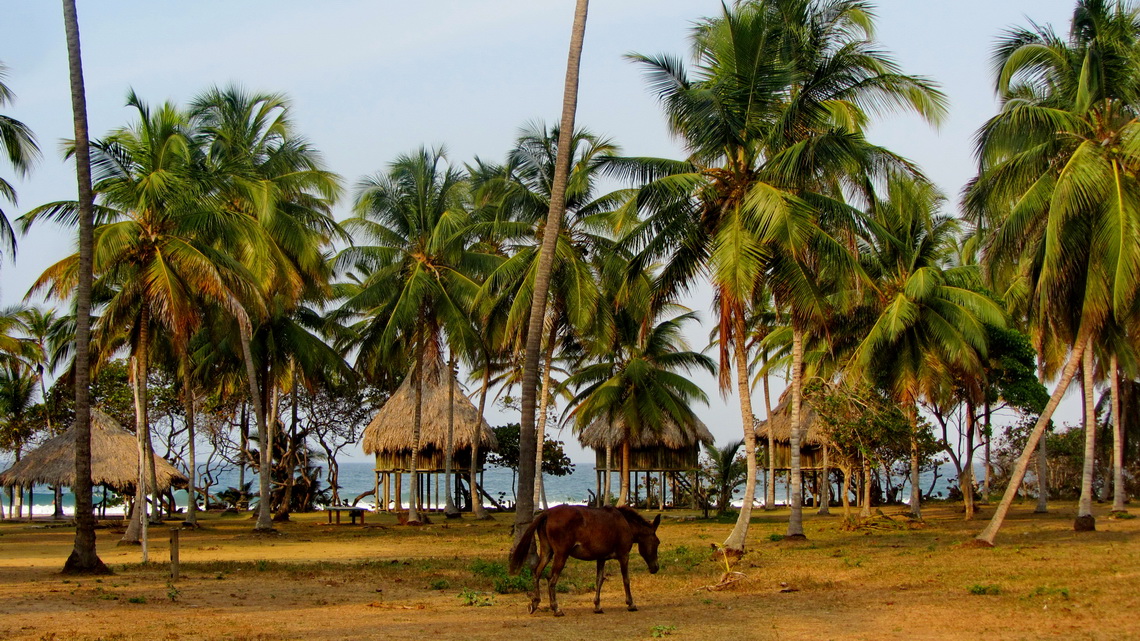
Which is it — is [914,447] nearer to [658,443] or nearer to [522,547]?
[658,443]

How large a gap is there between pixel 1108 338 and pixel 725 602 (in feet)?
43.4

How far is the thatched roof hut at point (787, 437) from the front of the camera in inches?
1346

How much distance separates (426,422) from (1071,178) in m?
22.7

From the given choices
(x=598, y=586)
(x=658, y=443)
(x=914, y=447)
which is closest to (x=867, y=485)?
(x=914, y=447)

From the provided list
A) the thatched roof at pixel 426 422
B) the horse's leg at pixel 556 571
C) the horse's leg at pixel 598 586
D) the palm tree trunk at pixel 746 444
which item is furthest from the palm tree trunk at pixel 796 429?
the thatched roof at pixel 426 422

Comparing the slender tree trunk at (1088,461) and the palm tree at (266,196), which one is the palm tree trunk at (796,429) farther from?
the palm tree at (266,196)

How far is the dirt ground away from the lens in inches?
366

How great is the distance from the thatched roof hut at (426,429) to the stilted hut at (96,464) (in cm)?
719

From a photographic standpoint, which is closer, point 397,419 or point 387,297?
point 387,297

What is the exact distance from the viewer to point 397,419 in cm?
3328

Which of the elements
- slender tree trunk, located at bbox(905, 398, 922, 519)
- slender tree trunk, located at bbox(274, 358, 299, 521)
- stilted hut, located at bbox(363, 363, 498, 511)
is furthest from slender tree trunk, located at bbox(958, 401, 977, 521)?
slender tree trunk, located at bbox(274, 358, 299, 521)

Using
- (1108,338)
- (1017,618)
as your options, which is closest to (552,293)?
(1108,338)

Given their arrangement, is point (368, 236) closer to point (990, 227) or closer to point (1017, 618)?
point (990, 227)

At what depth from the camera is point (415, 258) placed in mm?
27750
